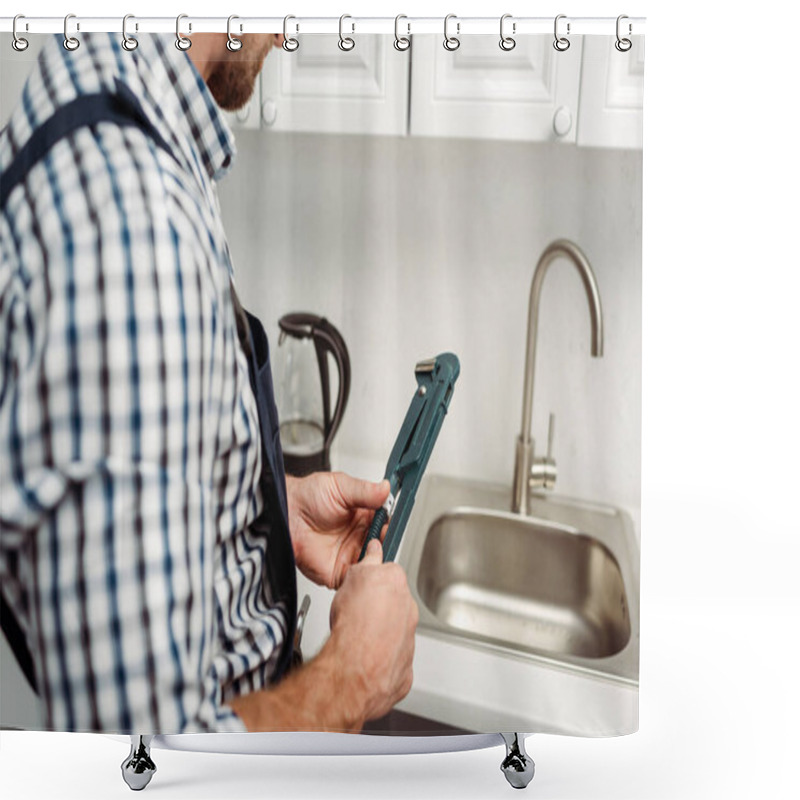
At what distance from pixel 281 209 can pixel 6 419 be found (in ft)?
1.38

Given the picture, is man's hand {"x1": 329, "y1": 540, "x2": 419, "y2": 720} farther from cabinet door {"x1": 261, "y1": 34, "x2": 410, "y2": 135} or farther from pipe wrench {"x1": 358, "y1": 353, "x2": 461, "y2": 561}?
cabinet door {"x1": 261, "y1": 34, "x2": 410, "y2": 135}

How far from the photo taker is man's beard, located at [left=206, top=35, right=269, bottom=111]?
117cm

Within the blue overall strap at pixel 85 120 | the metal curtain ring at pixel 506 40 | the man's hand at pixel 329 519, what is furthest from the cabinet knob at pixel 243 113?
the man's hand at pixel 329 519

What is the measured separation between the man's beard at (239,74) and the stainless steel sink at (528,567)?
538mm

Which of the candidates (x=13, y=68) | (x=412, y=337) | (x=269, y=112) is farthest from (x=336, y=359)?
(x=13, y=68)

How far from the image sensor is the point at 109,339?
1.09 meters

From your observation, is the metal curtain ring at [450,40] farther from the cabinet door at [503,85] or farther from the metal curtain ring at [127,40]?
the metal curtain ring at [127,40]

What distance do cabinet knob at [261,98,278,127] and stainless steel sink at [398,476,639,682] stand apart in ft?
1.63

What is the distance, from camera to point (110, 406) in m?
1.10

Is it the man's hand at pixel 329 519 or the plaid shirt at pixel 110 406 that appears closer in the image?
the plaid shirt at pixel 110 406

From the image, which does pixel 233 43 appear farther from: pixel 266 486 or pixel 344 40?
pixel 266 486

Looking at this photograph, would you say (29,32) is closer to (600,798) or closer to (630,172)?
(630,172)

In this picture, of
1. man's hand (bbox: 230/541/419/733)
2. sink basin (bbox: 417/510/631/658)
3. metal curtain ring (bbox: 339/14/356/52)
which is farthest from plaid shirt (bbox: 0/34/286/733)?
sink basin (bbox: 417/510/631/658)

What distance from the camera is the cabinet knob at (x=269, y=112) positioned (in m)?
1.17
